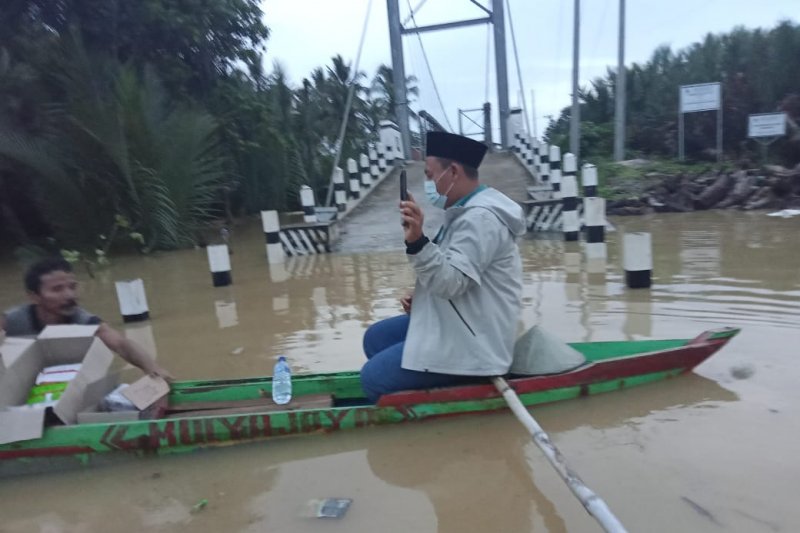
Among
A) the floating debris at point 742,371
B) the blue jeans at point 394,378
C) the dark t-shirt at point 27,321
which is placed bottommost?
the floating debris at point 742,371

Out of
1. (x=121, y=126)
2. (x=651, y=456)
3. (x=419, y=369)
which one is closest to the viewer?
(x=651, y=456)

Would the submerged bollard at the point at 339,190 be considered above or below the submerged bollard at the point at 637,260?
above

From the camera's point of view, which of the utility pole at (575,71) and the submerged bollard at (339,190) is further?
the utility pole at (575,71)

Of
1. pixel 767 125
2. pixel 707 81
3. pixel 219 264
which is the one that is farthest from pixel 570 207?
pixel 707 81

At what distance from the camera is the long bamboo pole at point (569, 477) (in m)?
1.95

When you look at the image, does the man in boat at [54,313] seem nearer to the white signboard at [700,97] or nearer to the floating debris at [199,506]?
the floating debris at [199,506]

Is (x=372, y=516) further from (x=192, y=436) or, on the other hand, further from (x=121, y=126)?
(x=121, y=126)

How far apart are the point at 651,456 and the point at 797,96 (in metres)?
16.9

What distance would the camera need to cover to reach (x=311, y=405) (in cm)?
346

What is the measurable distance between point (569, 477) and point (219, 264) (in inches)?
255

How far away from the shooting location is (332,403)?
3.56 m

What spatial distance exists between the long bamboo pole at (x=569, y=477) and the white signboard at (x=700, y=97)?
15920 millimetres

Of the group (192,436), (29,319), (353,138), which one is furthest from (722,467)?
(353,138)

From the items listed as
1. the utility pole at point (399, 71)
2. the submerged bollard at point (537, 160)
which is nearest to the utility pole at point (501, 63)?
the utility pole at point (399, 71)
